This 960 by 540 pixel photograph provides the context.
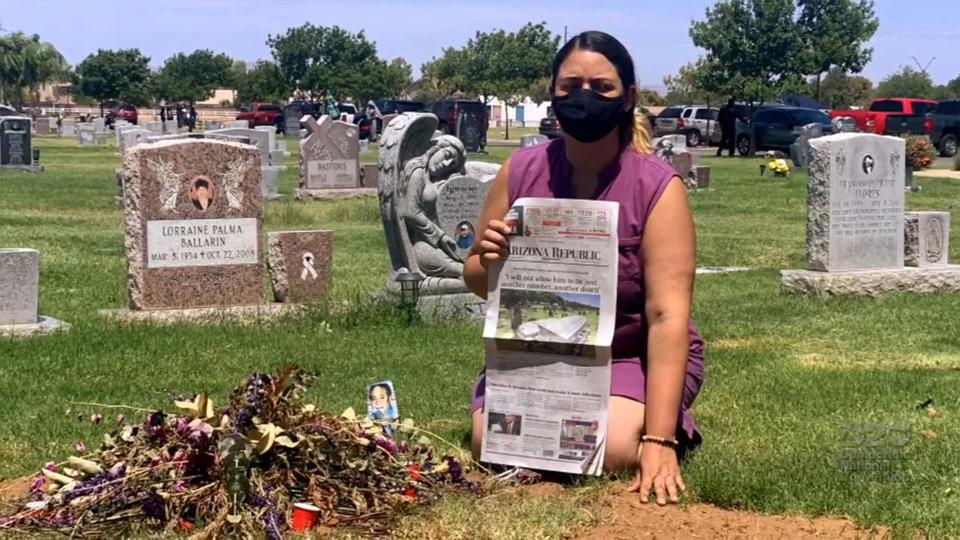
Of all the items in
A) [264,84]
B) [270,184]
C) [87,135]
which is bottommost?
[270,184]

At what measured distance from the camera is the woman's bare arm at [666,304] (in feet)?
15.1

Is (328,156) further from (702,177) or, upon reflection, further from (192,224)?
(192,224)

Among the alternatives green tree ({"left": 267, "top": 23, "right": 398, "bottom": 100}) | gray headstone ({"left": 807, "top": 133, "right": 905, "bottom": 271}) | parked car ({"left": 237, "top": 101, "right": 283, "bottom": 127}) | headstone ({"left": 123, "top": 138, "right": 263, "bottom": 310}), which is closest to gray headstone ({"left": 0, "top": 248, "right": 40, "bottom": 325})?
headstone ({"left": 123, "top": 138, "right": 263, "bottom": 310})

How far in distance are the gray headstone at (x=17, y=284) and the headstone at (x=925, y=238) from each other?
7604mm

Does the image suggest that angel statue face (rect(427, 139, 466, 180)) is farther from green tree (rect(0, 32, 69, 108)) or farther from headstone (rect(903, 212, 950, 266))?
green tree (rect(0, 32, 69, 108))

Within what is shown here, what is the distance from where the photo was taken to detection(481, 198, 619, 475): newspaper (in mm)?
4562

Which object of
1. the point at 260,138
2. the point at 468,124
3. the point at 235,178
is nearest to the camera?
the point at 235,178

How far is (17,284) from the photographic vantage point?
344 inches

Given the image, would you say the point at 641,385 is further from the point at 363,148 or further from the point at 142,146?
the point at 363,148

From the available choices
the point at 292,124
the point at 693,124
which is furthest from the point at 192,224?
the point at 292,124

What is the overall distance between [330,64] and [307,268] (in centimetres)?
8473

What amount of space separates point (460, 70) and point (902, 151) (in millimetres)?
77908

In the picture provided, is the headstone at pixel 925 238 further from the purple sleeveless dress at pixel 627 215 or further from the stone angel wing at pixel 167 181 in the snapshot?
the purple sleeveless dress at pixel 627 215

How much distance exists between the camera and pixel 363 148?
131 feet
